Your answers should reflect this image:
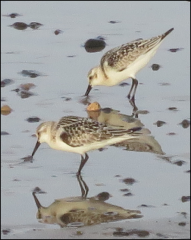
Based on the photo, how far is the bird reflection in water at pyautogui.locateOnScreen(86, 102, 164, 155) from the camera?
1129 cm

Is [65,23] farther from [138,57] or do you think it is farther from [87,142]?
[87,142]

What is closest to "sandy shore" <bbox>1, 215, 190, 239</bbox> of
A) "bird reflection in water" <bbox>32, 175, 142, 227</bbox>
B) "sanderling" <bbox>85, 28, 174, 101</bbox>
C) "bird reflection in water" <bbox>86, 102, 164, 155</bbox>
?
"bird reflection in water" <bbox>32, 175, 142, 227</bbox>

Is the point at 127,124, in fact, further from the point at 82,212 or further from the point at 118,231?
the point at 118,231

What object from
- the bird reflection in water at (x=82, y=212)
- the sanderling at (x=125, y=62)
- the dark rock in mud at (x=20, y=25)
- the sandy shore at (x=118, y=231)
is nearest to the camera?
the sandy shore at (x=118, y=231)

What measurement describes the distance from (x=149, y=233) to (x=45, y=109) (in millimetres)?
4105

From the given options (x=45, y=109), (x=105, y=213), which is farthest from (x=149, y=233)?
(x=45, y=109)

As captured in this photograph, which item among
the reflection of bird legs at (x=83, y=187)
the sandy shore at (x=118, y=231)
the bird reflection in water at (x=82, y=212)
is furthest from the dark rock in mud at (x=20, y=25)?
the sandy shore at (x=118, y=231)

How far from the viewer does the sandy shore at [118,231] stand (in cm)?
875

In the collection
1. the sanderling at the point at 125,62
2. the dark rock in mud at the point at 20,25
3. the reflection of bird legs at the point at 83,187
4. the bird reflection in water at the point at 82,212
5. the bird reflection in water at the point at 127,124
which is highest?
the dark rock in mud at the point at 20,25

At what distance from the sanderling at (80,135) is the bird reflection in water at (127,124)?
0.56m

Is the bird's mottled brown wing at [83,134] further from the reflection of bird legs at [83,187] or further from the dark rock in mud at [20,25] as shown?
the dark rock in mud at [20,25]

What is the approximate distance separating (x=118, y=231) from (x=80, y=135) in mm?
1957

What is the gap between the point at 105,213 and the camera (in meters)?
9.45

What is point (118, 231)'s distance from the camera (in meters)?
8.87
